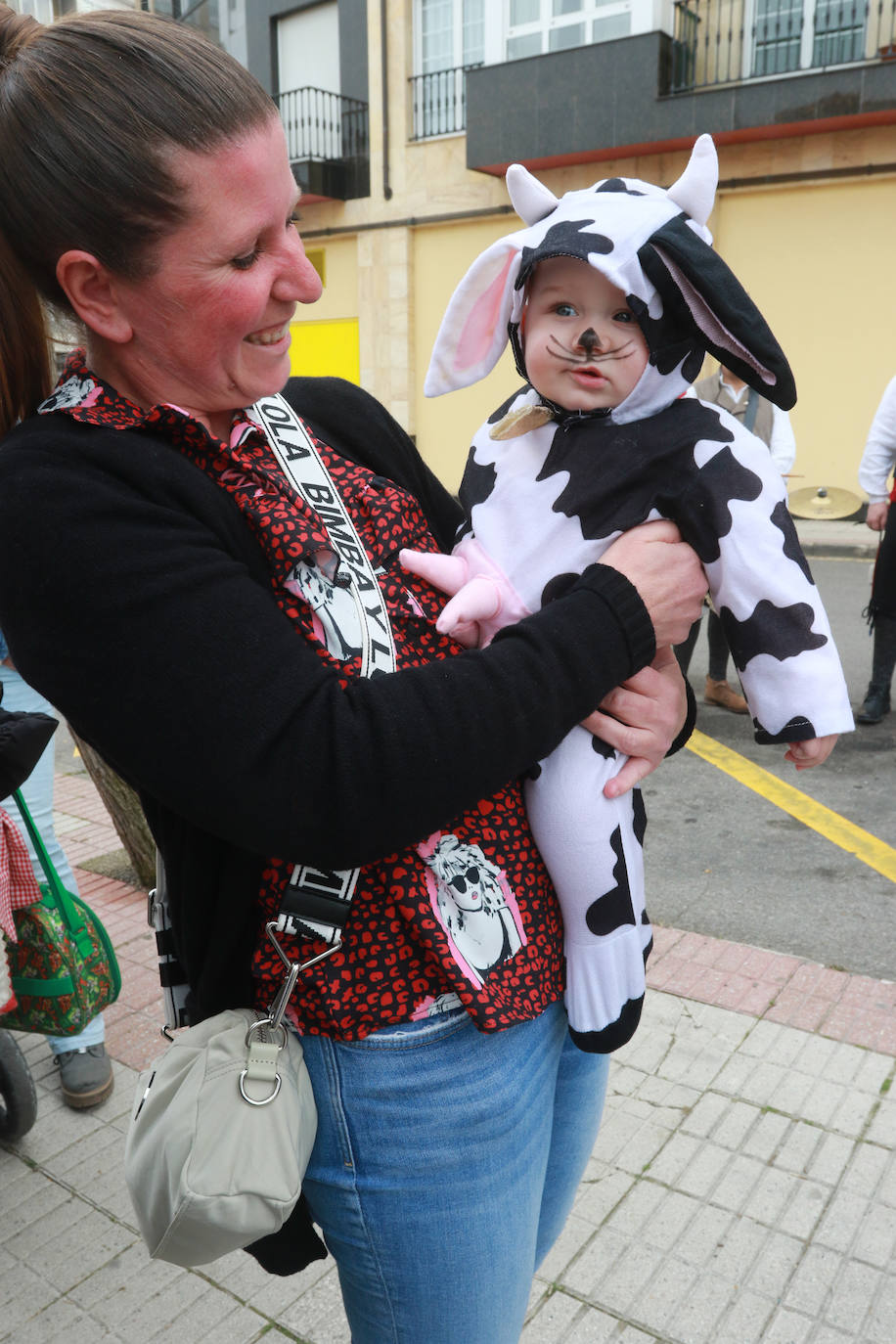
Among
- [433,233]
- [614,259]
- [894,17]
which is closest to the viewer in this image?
[614,259]

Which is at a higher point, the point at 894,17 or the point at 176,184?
the point at 894,17

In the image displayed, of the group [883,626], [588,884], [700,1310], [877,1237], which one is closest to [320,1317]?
[700,1310]

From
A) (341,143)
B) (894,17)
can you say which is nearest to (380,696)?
(894,17)

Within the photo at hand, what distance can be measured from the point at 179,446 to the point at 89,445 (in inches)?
4.7

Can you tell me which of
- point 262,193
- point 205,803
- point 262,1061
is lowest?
point 262,1061

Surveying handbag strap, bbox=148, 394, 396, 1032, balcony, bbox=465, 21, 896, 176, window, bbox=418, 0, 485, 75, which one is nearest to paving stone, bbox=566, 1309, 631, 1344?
handbag strap, bbox=148, 394, 396, 1032

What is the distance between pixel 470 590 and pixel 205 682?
17.4 inches

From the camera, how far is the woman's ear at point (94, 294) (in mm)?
1126

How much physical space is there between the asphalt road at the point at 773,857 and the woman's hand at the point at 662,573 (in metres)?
2.64

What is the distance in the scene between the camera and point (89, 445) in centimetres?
109

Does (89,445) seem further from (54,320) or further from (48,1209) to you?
(48,1209)

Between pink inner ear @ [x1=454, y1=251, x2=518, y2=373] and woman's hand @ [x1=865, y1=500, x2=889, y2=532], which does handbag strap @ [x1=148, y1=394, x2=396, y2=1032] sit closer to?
pink inner ear @ [x1=454, y1=251, x2=518, y2=373]

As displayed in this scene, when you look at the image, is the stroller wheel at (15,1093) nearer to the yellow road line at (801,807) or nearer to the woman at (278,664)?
the woman at (278,664)

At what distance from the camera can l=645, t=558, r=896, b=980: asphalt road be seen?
152 inches
